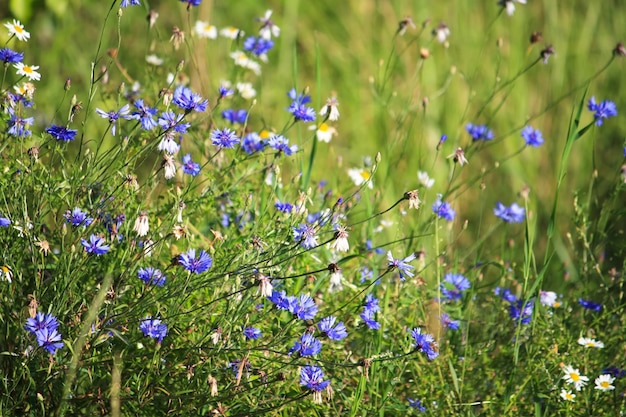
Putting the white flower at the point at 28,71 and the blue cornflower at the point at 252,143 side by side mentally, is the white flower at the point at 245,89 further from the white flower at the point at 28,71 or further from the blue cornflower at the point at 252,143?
the white flower at the point at 28,71

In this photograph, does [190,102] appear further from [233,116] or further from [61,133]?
[233,116]

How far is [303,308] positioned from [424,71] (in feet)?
7.97

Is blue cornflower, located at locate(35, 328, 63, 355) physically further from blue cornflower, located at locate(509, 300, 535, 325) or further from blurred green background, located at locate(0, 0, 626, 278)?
blurred green background, located at locate(0, 0, 626, 278)

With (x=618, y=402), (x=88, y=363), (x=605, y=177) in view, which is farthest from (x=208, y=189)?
(x=605, y=177)

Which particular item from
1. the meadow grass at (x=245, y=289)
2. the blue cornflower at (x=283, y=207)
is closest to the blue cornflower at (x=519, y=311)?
the meadow grass at (x=245, y=289)

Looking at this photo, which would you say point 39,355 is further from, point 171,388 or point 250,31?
point 250,31

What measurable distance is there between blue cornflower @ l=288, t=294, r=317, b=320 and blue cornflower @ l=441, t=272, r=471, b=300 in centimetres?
56

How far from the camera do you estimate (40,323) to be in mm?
1421

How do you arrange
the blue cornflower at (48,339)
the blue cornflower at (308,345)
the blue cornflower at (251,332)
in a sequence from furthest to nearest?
the blue cornflower at (251,332), the blue cornflower at (308,345), the blue cornflower at (48,339)

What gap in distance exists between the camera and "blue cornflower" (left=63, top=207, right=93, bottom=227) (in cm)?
157

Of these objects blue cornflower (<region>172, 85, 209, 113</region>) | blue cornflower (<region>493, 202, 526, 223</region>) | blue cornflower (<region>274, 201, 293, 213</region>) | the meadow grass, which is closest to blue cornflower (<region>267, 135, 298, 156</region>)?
the meadow grass

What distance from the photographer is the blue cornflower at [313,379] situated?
1479 mm

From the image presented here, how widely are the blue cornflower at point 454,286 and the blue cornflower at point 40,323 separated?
0.97 m

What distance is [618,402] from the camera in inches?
74.6
